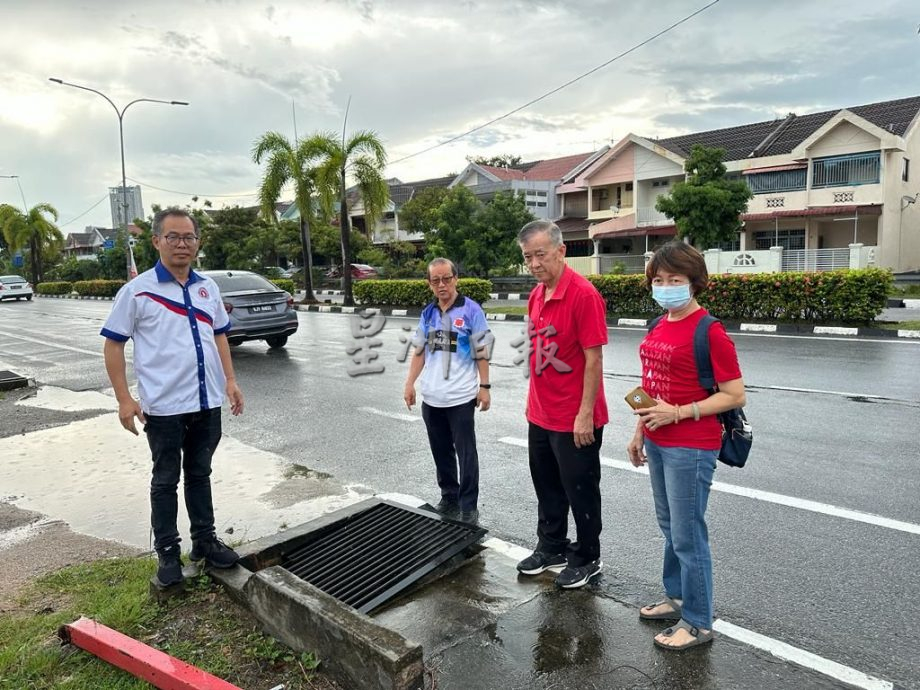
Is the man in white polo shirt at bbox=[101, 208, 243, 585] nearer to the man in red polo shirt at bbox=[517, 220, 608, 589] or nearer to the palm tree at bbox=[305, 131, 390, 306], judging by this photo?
the man in red polo shirt at bbox=[517, 220, 608, 589]

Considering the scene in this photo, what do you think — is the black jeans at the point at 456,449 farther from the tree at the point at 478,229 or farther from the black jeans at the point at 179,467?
the tree at the point at 478,229

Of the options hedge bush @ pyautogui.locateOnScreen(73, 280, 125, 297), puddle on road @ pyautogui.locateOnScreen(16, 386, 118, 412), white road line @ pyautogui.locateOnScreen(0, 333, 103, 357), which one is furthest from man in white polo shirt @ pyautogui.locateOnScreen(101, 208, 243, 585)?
hedge bush @ pyautogui.locateOnScreen(73, 280, 125, 297)

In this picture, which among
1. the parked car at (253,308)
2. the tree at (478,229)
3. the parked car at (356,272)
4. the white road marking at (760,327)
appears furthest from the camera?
the parked car at (356,272)

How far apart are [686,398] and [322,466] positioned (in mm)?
3710

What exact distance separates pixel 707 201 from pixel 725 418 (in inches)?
882

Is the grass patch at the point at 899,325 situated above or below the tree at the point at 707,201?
below

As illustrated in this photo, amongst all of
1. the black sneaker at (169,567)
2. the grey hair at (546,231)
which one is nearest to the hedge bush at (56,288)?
the black sneaker at (169,567)

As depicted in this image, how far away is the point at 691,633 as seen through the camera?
117 inches

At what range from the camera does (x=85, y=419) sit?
25.7 ft

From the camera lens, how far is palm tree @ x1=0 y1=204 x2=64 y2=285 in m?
53.4

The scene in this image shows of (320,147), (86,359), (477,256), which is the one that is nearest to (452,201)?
(477,256)

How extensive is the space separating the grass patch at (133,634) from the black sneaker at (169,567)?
9cm

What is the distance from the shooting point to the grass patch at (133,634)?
9.09ft

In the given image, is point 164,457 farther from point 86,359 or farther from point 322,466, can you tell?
point 86,359
